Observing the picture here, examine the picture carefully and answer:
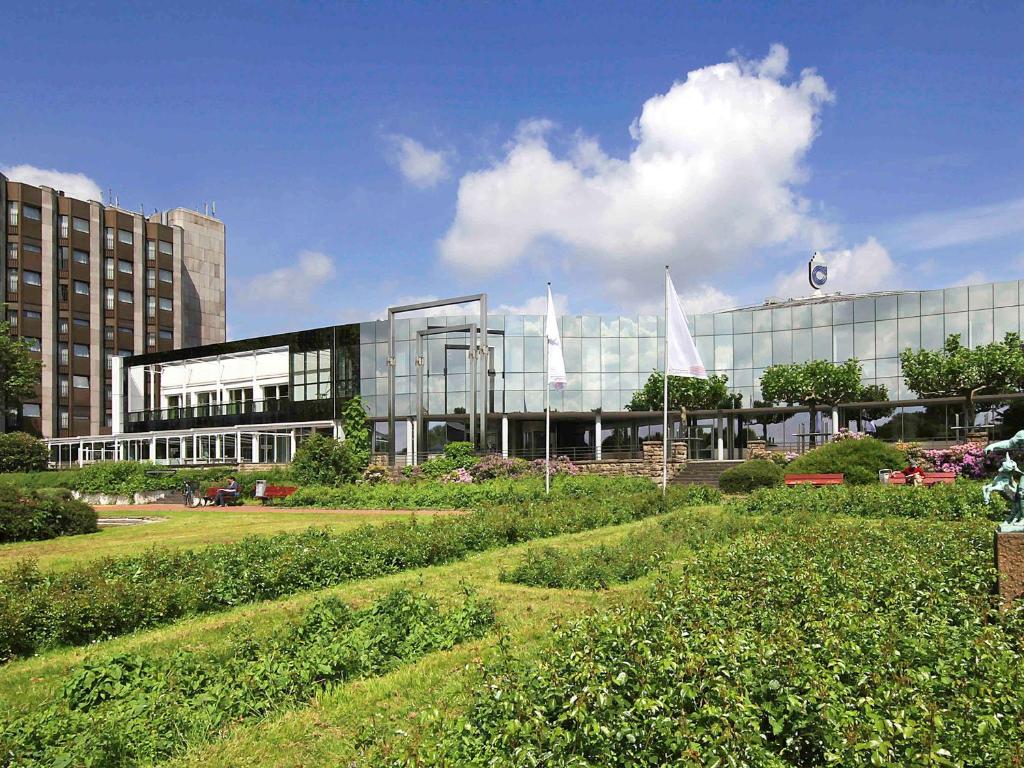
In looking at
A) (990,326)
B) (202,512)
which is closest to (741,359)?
(990,326)

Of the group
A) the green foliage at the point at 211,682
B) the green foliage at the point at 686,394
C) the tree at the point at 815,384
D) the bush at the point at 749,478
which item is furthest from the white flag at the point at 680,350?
the tree at the point at 815,384

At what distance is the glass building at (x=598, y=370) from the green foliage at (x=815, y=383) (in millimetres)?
2141

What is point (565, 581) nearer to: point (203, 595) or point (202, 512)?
point (203, 595)

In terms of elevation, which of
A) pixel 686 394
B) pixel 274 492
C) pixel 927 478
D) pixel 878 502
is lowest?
pixel 274 492

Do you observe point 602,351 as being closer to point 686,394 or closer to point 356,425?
point 686,394

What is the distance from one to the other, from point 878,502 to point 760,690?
15997mm

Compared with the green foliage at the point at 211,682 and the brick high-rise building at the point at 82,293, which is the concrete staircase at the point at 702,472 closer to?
the green foliage at the point at 211,682

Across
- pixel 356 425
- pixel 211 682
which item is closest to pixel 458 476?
pixel 356 425

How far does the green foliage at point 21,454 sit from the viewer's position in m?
46.4

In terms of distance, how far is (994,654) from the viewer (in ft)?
16.0

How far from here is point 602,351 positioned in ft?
161

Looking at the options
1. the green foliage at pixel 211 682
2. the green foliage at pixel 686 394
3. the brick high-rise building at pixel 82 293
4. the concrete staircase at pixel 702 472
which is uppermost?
the brick high-rise building at pixel 82 293

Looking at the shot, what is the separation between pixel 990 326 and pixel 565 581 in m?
40.3

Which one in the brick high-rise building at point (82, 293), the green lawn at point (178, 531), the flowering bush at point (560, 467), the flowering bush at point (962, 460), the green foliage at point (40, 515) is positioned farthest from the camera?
the brick high-rise building at point (82, 293)
